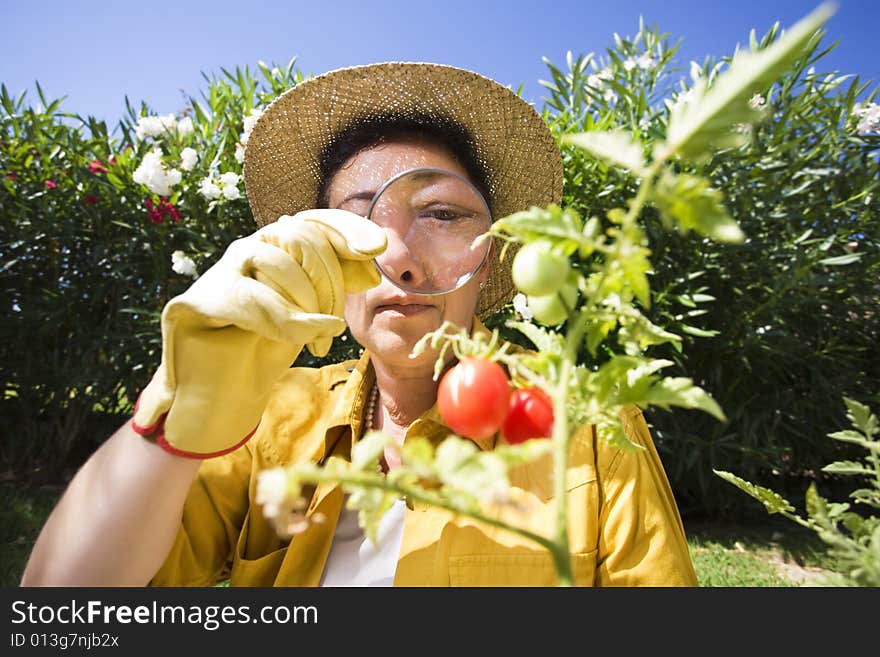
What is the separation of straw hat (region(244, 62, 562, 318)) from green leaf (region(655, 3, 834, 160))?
0.97 m

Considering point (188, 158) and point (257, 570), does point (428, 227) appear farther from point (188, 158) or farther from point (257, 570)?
point (188, 158)

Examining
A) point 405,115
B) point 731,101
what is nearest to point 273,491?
point 731,101

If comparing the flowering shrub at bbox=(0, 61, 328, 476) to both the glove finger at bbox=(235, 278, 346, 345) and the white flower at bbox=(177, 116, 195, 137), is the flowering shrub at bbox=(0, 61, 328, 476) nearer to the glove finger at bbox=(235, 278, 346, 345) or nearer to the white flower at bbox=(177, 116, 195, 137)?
the white flower at bbox=(177, 116, 195, 137)

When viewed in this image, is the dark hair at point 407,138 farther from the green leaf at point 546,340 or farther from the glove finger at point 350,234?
the green leaf at point 546,340

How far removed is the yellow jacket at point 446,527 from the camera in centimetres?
95

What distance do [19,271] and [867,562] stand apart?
13.0 ft

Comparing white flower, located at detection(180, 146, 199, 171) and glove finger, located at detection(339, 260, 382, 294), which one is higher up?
white flower, located at detection(180, 146, 199, 171)

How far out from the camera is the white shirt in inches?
40.9

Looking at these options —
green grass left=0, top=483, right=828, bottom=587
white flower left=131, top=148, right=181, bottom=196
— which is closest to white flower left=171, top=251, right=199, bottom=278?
white flower left=131, top=148, right=181, bottom=196

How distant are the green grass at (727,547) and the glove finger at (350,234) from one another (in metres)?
2.16

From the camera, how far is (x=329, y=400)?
4.43 ft

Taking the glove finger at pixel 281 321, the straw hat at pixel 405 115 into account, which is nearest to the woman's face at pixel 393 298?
the straw hat at pixel 405 115
